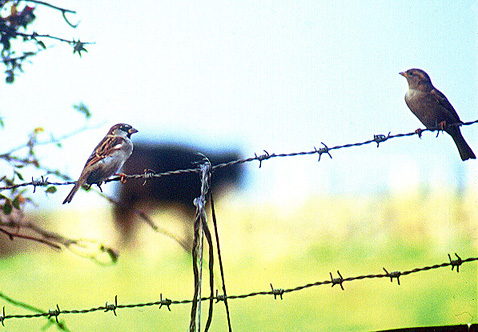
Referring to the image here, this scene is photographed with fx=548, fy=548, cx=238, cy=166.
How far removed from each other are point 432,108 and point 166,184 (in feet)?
44.8

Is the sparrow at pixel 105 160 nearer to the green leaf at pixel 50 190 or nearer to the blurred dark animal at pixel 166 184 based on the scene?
the green leaf at pixel 50 190

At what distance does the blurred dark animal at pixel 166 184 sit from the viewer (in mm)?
14258

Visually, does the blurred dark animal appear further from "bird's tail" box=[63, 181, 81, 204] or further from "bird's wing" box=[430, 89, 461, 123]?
"bird's wing" box=[430, 89, 461, 123]

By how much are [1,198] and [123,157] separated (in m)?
1.20

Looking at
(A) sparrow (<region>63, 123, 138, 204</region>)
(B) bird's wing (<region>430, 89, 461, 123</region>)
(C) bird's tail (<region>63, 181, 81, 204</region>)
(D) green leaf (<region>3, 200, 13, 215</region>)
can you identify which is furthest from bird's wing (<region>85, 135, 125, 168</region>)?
(B) bird's wing (<region>430, 89, 461, 123</region>)

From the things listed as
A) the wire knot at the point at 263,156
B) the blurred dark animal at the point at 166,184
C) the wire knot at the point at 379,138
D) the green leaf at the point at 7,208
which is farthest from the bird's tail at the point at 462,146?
the blurred dark animal at the point at 166,184

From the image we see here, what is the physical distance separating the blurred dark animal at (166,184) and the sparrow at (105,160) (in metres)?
9.46

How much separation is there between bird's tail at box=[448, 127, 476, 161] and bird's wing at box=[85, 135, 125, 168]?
2.26 metres

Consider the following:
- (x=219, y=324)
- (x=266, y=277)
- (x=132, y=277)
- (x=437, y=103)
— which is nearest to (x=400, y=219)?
(x=266, y=277)

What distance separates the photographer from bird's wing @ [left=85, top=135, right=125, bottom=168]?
12.4 feet

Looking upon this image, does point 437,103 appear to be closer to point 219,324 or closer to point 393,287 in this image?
point 219,324

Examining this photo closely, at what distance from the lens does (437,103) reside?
3.26 meters

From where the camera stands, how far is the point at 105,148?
3930 millimetres

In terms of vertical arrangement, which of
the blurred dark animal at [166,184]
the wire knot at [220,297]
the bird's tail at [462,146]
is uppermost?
the blurred dark animal at [166,184]
